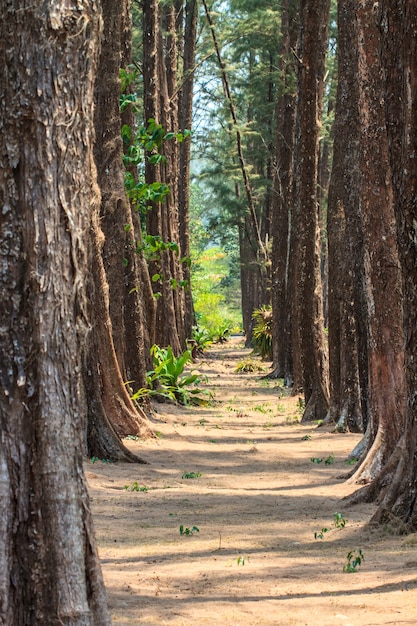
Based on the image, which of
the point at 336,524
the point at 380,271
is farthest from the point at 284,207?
the point at 336,524

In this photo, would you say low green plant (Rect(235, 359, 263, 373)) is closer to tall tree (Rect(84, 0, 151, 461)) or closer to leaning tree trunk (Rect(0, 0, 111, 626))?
tall tree (Rect(84, 0, 151, 461))

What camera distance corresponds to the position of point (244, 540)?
23.0 ft

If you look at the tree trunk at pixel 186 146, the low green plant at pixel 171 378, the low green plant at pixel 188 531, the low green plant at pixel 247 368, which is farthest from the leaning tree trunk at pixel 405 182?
the tree trunk at pixel 186 146

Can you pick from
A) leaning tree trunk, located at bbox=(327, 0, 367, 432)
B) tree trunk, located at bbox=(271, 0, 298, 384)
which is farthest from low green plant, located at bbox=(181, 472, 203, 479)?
tree trunk, located at bbox=(271, 0, 298, 384)

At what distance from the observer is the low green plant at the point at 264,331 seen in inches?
1208

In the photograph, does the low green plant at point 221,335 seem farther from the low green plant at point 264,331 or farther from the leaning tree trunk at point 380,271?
the leaning tree trunk at point 380,271

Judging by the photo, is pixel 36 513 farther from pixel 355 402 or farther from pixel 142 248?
pixel 142 248

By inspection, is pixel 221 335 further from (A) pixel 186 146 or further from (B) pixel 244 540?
(B) pixel 244 540

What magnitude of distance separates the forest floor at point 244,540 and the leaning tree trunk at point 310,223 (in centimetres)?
238

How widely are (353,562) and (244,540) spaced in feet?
4.31

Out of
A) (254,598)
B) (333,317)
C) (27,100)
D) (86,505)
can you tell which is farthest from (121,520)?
(333,317)

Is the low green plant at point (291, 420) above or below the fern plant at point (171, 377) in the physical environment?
below

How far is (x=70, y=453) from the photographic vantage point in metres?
3.75

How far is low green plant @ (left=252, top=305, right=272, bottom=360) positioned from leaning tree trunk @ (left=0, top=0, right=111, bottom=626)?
87.1 feet
